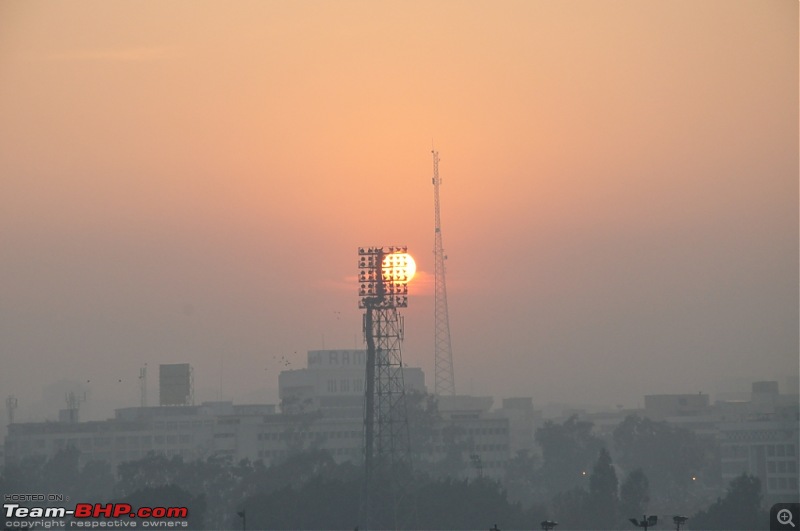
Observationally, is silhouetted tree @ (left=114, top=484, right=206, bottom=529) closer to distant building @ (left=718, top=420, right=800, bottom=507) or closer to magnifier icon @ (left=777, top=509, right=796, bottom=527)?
magnifier icon @ (left=777, top=509, right=796, bottom=527)

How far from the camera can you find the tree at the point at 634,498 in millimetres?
90456

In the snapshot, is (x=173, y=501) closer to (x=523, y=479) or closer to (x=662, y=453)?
(x=523, y=479)

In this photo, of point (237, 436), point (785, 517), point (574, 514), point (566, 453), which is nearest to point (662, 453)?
point (566, 453)

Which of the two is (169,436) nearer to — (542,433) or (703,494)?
(542,433)

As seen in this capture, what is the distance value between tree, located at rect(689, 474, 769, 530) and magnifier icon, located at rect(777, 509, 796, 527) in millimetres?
11072

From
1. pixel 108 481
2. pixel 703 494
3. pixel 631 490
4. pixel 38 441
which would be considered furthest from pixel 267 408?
pixel 631 490

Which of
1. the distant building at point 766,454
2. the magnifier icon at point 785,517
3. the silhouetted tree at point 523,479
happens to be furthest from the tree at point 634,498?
the silhouetted tree at point 523,479

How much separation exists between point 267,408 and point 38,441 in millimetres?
29105

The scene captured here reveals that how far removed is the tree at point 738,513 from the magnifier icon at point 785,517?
11.1 m

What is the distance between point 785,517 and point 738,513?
1558cm

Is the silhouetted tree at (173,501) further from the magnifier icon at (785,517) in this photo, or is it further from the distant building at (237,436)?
the distant building at (237,436)

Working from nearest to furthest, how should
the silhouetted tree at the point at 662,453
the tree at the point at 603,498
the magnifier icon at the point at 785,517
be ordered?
1. the magnifier icon at the point at 785,517
2. the tree at the point at 603,498
3. the silhouetted tree at the point at 662,453

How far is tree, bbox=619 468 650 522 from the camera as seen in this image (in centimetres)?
9046

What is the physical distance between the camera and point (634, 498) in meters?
92.8
